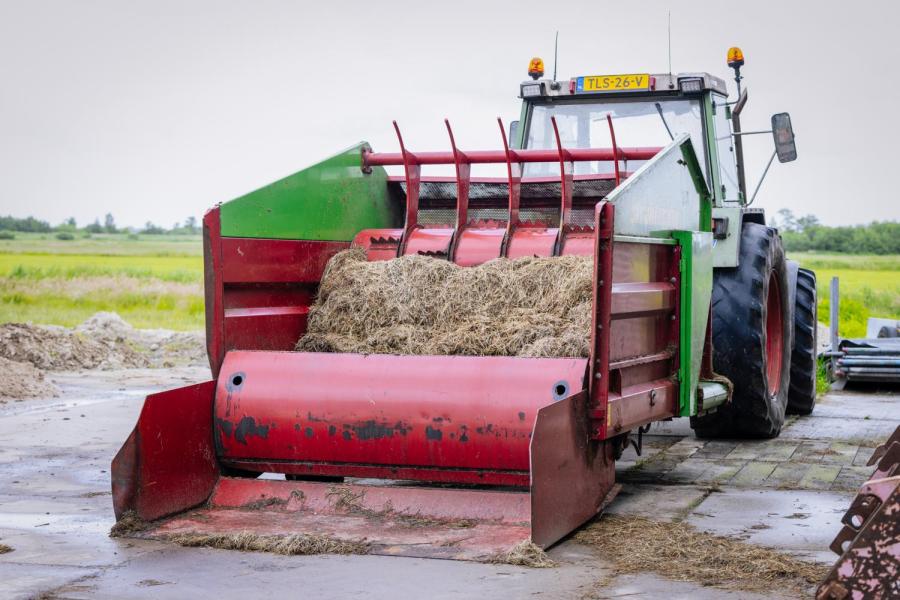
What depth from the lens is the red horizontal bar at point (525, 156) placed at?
706 centimetres

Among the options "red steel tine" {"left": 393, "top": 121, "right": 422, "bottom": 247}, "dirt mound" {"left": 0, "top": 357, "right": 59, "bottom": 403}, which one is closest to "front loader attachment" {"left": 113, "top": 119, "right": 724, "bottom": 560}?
"red steel tine" {"left": 393, "top": 121, "right": 422, "bottom": 247}

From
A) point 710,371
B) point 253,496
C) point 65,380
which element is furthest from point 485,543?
point 65,380

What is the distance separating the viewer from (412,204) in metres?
7.54

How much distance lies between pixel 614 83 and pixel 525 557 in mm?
4915

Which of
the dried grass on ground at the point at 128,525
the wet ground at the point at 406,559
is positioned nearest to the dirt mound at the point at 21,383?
the wet ground at the point at 406,559

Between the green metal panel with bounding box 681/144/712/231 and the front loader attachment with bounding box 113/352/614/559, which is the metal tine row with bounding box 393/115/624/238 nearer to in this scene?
the green metal panel with bounding box 681/144/712/231

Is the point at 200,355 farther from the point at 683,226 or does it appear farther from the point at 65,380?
the point at 683,226

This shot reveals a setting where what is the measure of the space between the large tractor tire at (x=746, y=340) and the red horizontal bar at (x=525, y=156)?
1.28m

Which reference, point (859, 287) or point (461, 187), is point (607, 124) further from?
point (859, 287)

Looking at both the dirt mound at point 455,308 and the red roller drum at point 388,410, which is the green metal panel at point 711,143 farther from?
the red roller drum at point 388,410

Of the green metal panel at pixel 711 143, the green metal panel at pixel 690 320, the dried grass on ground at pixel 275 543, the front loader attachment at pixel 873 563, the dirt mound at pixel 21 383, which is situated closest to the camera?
the front loader attachment at pixel 873 563

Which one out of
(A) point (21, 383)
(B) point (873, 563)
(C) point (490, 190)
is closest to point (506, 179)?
(C) point (490, 190)

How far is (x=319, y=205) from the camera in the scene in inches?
276

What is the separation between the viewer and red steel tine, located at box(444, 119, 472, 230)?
285 inches
